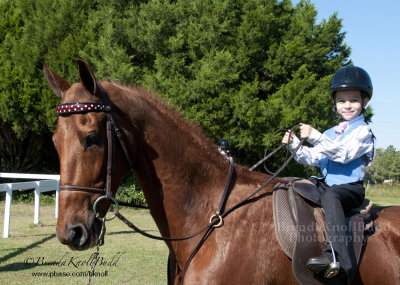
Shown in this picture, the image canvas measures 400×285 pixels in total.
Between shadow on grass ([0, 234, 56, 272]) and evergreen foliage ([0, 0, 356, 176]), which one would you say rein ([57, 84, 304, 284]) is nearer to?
shadow on grass ([0, 234, 56, 272])

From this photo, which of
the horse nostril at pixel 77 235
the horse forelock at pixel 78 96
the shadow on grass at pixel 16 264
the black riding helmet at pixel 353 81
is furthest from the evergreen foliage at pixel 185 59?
the horse nostril at pixel 77 235

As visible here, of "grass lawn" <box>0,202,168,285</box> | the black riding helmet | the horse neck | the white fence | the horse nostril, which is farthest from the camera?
the white fence

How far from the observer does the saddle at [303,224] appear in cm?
230

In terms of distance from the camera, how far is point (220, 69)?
12609 millimetres

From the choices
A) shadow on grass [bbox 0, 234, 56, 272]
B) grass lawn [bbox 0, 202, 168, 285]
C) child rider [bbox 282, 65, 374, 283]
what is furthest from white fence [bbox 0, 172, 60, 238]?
child rider [bbox 282, 65, 374, 283]

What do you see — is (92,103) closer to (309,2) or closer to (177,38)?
(177,38)

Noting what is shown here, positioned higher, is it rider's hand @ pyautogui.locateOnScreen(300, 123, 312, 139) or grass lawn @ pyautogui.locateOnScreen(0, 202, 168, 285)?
rider's hand @ pyautogui.locateOnScreen(300, 123, 312, 139)

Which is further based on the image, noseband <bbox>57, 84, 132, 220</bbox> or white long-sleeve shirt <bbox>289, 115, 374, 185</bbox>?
white long-sleeve shirt <bbox>289, 115, 374, 185</bbox>

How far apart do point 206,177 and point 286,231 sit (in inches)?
27.0

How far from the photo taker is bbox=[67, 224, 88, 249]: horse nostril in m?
2.04

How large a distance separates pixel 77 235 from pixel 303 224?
153 cm

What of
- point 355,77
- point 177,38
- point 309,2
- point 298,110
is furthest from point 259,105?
point 355,77

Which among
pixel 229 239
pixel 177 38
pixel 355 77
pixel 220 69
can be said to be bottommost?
pixel 229 239

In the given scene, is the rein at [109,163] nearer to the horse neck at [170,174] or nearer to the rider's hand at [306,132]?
the horse neck at [170,174]
